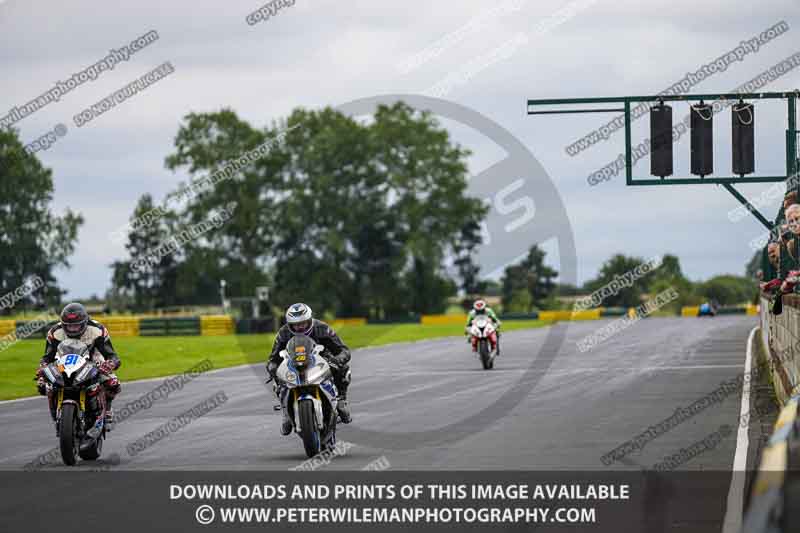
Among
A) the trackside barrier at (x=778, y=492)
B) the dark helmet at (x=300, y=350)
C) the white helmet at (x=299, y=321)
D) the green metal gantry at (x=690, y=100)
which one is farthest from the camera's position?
the green metal gantry at (x=690, y=100)

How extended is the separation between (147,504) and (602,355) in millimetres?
27624

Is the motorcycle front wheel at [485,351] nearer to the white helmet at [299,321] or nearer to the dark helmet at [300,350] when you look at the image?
the white helmet at [299,321]

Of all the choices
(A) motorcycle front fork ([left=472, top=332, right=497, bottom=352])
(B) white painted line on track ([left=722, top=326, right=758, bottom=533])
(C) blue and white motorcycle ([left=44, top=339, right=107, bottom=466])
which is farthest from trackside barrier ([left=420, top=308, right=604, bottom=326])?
(C) blue and white motorcycle ([left=44, top=339, right=107, bottom=466])

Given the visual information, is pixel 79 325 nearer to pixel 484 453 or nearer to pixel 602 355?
pixel 484 453

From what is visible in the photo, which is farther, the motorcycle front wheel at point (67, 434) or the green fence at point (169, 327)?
the green fence at point (169, 327)

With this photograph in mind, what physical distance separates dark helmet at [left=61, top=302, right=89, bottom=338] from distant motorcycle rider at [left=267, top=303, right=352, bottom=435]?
1.95 meters

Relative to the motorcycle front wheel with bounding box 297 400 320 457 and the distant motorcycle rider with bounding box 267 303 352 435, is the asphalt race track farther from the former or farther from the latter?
the distant motorcycle rider with bounding box 267 303 352 435

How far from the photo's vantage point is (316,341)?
45.2 ft

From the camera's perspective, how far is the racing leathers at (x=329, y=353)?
1352cm

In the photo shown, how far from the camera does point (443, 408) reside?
63.1ft

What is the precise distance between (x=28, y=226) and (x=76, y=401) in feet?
245

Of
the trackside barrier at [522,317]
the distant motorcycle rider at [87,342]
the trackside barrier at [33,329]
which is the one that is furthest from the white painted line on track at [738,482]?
the trackside barrier at [522,317]

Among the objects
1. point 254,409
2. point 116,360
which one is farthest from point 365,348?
point 116,360

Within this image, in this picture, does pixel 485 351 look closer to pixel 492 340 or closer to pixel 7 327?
pixel 492 340
